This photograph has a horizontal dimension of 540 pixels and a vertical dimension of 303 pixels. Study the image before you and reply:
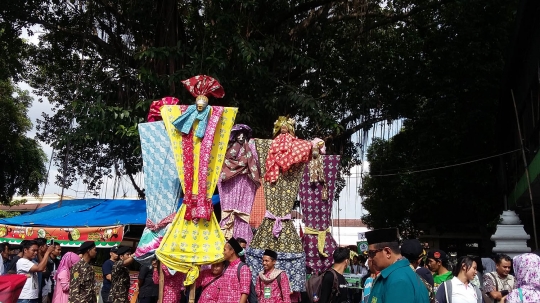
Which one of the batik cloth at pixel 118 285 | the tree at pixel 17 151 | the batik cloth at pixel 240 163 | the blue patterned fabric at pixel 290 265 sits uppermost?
the tree at pixel 17 151

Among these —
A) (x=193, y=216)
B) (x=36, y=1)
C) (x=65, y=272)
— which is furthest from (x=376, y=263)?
(x=36, y=1)

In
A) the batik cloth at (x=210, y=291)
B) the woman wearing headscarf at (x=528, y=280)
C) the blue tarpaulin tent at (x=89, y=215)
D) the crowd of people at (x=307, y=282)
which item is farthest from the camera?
the blue tarpaulin tent at (x=89, y=215)

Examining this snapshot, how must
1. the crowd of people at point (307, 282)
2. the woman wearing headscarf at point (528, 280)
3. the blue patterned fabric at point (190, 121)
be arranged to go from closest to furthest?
1. the crowd of people at point (307, 282)
2. the woman wearing headscarf at point (528, 280)
3. the blue patterned fabric at point (190, 121)

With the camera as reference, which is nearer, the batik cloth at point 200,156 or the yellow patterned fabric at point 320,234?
the batik cloth at point 200,156

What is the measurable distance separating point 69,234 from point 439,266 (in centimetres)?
665

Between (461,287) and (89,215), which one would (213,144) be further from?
(89,215)

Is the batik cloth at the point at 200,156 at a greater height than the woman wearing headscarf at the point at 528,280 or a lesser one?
greater

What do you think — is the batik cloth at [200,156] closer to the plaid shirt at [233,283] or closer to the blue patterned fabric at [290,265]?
the blue patterned fabric at [290,265]

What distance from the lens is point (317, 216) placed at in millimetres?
7191

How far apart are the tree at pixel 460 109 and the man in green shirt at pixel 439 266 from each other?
7.42 metres

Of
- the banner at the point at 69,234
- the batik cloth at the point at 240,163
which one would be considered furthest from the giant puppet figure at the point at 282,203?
the banner at the point at 69,234

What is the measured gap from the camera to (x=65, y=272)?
7.42m

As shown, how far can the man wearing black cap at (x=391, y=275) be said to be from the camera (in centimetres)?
322

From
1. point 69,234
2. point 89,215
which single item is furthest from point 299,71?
point 69,234
